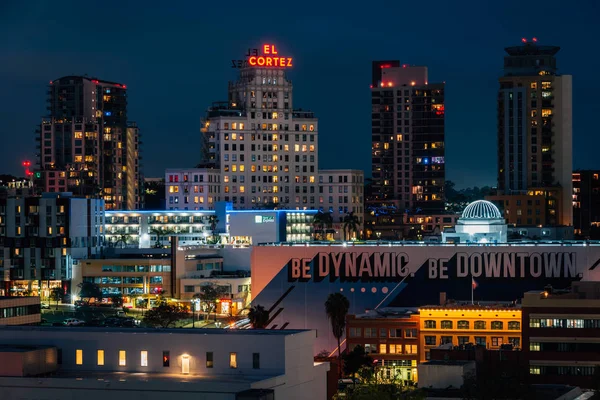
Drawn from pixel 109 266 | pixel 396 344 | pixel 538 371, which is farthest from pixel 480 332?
pixel 109 266

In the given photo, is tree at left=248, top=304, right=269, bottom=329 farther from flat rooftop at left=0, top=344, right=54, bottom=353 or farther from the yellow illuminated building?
flat rooftop at left=0, top=344, right=54, bottom=353

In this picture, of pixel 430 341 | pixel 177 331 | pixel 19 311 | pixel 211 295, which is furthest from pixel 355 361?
pixel 211 295

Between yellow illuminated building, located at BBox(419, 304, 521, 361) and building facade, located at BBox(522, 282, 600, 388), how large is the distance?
11036mm

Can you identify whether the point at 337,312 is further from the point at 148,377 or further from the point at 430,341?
the point at 148,377

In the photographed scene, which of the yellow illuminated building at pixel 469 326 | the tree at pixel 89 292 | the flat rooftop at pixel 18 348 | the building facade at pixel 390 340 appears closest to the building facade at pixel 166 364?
the flat rooftop at pixel 18 348

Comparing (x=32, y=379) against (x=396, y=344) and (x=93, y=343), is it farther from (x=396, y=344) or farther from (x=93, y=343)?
(x=396, y=344)

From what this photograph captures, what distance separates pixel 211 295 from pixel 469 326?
50.1 m

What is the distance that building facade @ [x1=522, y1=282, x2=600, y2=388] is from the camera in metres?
116

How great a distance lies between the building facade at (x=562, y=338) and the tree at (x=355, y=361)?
15.1m

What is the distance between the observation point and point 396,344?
13612 cm

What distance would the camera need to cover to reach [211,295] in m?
178

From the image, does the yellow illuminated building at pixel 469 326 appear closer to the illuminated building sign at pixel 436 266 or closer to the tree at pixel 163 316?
the illuminated building sign at pixel 436 266

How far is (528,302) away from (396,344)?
17.1 meters

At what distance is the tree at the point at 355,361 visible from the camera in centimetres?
12686
